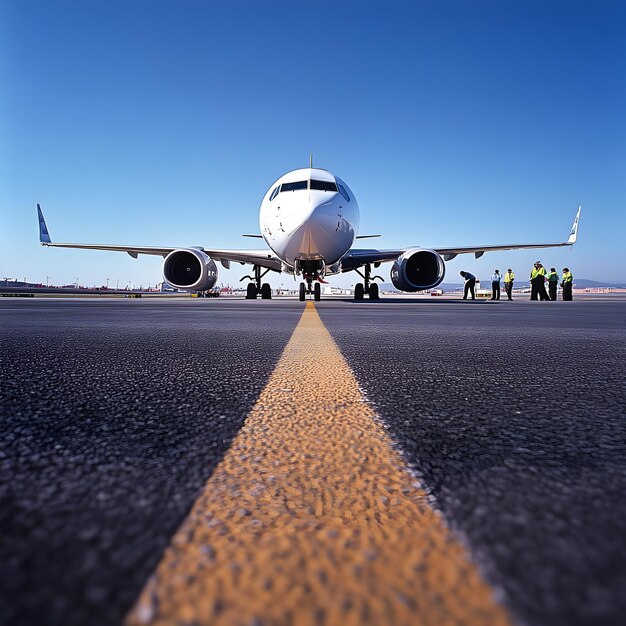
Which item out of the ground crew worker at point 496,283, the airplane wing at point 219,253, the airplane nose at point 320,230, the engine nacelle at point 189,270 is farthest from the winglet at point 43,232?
the ground crew worker at point 496,283

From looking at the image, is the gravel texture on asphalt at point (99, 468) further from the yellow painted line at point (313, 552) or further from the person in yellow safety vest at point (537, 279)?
the person in yellow safety vest at point (537, 279)

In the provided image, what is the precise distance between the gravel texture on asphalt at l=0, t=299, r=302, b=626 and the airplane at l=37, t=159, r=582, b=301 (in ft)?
33.0

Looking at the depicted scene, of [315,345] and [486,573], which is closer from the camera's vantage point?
[486,573]

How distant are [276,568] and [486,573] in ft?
0.67

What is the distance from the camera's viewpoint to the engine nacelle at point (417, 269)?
1420 centimetres

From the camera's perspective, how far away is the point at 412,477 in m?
0.75

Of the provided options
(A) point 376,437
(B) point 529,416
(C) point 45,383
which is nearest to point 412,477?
(A) point 376,437

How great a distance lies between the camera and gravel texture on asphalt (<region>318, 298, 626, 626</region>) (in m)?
0.46

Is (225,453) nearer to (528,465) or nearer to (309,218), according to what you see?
(528,465)

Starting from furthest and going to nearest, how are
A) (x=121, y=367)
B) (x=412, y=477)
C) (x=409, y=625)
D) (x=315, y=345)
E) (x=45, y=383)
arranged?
(x=315, y=345)
(x=121, y=367)
(x=45, y=383)
(x=412, y=477)
(x=409, y=625)

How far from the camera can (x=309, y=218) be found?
449 inches

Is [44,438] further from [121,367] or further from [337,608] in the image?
[121,367]

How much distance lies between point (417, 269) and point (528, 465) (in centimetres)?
1417

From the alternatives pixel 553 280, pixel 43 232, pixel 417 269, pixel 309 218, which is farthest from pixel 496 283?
pixel 43 232
